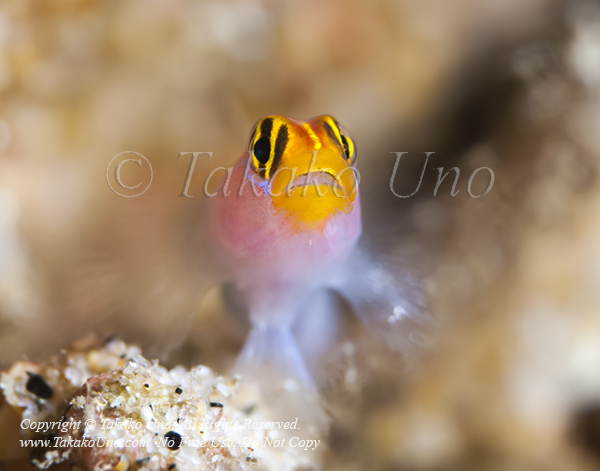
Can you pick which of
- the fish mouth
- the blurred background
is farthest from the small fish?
the blurred background

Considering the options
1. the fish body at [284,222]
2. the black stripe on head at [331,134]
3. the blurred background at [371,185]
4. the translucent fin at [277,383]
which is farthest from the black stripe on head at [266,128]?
the translucent fin at [277,383]

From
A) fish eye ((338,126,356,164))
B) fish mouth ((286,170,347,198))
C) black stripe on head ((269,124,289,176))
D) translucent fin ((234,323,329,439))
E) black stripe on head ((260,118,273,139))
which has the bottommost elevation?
translucent fin ((234,323,329,439))

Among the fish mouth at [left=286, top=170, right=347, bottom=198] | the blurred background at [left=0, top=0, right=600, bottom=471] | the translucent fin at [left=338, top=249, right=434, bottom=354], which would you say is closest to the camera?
the fish mouth at [left=286, top=170, right=347, bottom=198]

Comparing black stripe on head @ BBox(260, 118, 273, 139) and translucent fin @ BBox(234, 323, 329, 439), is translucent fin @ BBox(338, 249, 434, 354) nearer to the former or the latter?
translucent fin @ BBox(234, 323, 329, 439)

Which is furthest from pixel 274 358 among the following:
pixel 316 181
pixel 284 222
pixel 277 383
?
pixel 316 181

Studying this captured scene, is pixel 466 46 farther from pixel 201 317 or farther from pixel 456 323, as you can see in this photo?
pixel 201 317

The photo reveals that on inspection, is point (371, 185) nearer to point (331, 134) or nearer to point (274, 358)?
point (331, 134)

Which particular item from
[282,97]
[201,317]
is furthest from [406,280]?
[282,97]
